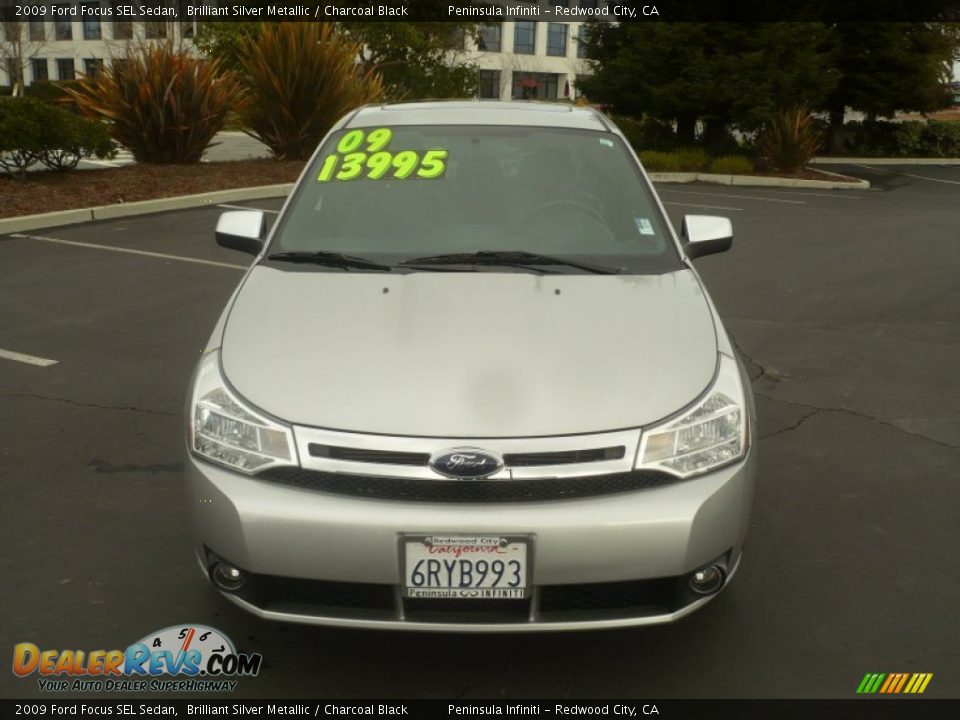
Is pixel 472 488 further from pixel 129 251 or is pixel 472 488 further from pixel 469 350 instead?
pixel 129 251

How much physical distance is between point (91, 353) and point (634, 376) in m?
4.55

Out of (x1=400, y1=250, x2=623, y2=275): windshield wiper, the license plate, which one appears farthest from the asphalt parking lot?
(x1=400, y1=250, x2=623, y2=275): windshield wiper

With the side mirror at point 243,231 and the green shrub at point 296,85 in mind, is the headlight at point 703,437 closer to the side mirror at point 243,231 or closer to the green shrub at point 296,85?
the side mirror at point 243,231

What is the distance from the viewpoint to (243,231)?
4242 mm

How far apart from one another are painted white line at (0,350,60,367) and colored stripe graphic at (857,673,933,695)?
5.05 m

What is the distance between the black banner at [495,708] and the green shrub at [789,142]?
2071 centimetres

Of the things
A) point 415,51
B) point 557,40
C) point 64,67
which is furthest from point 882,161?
point 64,67

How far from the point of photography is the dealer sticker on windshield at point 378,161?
4344 millimetres

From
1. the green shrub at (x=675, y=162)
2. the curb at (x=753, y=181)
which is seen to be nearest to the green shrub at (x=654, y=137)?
the green shrub at (x=675, y=162)

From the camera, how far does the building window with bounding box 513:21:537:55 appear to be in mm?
76812

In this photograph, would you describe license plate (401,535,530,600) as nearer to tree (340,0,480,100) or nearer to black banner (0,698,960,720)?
black banner (0,698,960,720)

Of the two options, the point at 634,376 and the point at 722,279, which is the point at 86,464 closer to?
the point at 634,376

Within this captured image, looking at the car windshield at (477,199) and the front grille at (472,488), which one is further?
the car windshield at (477,199)

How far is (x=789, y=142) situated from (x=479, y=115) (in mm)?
18953
